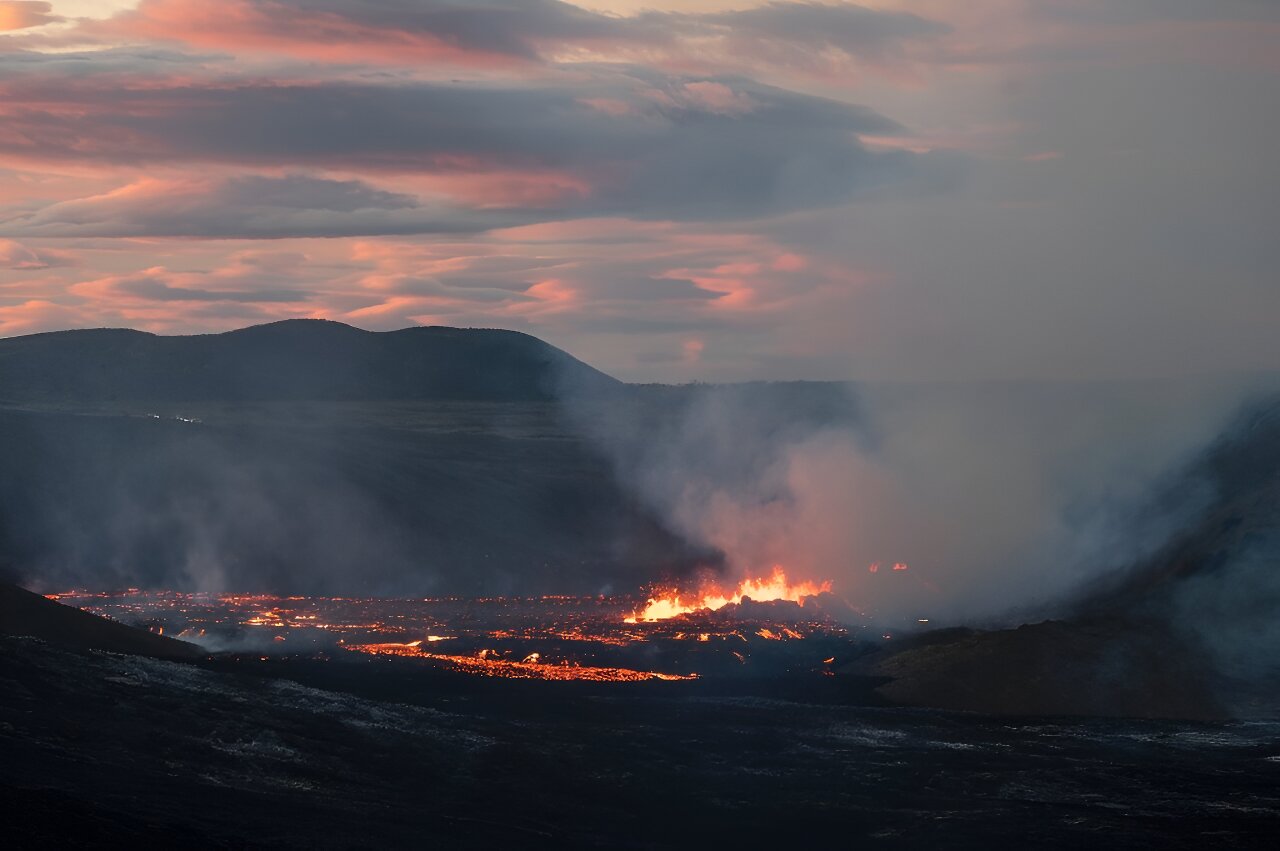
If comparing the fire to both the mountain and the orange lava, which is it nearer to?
the mountain

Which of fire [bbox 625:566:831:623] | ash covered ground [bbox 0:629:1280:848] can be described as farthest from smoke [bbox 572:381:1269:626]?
ash covered ground [bbox 0:629:1280:848]

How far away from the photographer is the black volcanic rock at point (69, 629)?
43.4 meters

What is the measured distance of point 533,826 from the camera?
3048 cm

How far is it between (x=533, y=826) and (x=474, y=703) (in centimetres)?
1195

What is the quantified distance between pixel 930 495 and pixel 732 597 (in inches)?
862

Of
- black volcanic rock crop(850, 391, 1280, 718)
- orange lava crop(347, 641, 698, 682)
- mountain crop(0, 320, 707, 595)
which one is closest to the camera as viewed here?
black volcanic rock crop(850, 391, 1280, 718)

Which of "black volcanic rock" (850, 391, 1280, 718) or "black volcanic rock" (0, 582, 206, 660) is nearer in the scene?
"black volcanic rock" (0, 582, 206, 660)

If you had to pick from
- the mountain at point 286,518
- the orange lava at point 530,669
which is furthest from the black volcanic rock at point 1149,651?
the mountain at point 286,518

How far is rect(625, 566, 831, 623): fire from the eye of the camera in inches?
2552

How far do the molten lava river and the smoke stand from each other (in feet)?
19.1

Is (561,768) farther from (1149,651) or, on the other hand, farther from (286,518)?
(286,518)

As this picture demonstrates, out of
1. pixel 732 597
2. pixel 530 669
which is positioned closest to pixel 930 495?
pixel 732 597

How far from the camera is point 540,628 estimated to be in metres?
58.9

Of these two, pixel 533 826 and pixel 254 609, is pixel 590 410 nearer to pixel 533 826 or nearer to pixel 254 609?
pixel 254 609
